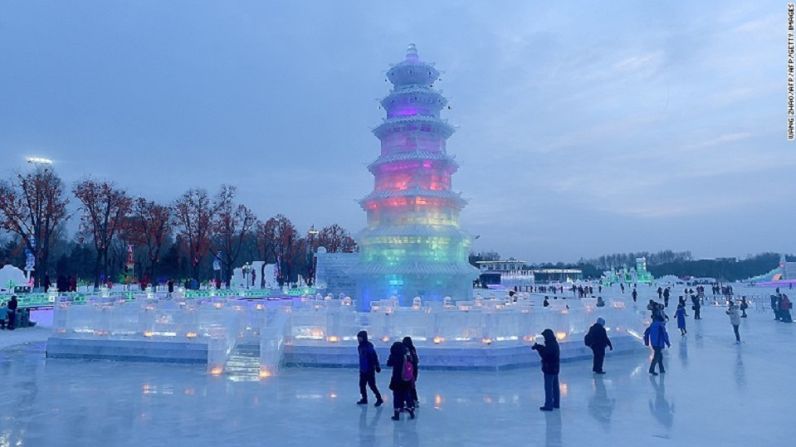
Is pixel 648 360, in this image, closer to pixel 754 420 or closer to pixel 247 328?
pixel 754 420

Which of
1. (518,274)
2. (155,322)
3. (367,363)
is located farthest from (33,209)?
(518,274)

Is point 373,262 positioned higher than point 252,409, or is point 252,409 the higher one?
point 373,262

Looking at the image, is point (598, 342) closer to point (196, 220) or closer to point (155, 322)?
point (155, 322)

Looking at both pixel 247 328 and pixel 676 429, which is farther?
pixel 247 328

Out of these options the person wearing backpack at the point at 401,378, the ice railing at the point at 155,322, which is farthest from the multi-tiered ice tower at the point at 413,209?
the person wearing backpack at the point at 401,378

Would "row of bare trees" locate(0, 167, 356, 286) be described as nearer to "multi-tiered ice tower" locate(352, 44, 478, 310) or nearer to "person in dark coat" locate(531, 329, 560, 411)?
"multi-tiered ice tower" locate(352, 44, 478, 310)

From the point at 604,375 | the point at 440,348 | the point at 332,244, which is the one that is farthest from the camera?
the point at 332,244

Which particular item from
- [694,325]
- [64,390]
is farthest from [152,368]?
[694,325]

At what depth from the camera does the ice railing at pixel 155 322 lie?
18812 mm

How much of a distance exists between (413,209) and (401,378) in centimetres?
2116

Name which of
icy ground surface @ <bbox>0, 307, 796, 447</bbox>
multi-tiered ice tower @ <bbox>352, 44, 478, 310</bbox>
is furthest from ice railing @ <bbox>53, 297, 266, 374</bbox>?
multi-tiered ice tower @ <bbox>352, 44, 478, 310</bbox>

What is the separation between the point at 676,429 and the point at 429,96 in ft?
85.9

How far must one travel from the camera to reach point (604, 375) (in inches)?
594

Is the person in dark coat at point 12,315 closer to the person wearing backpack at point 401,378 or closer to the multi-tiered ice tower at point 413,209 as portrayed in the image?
the multi-tiered ice tower at point 413,209
